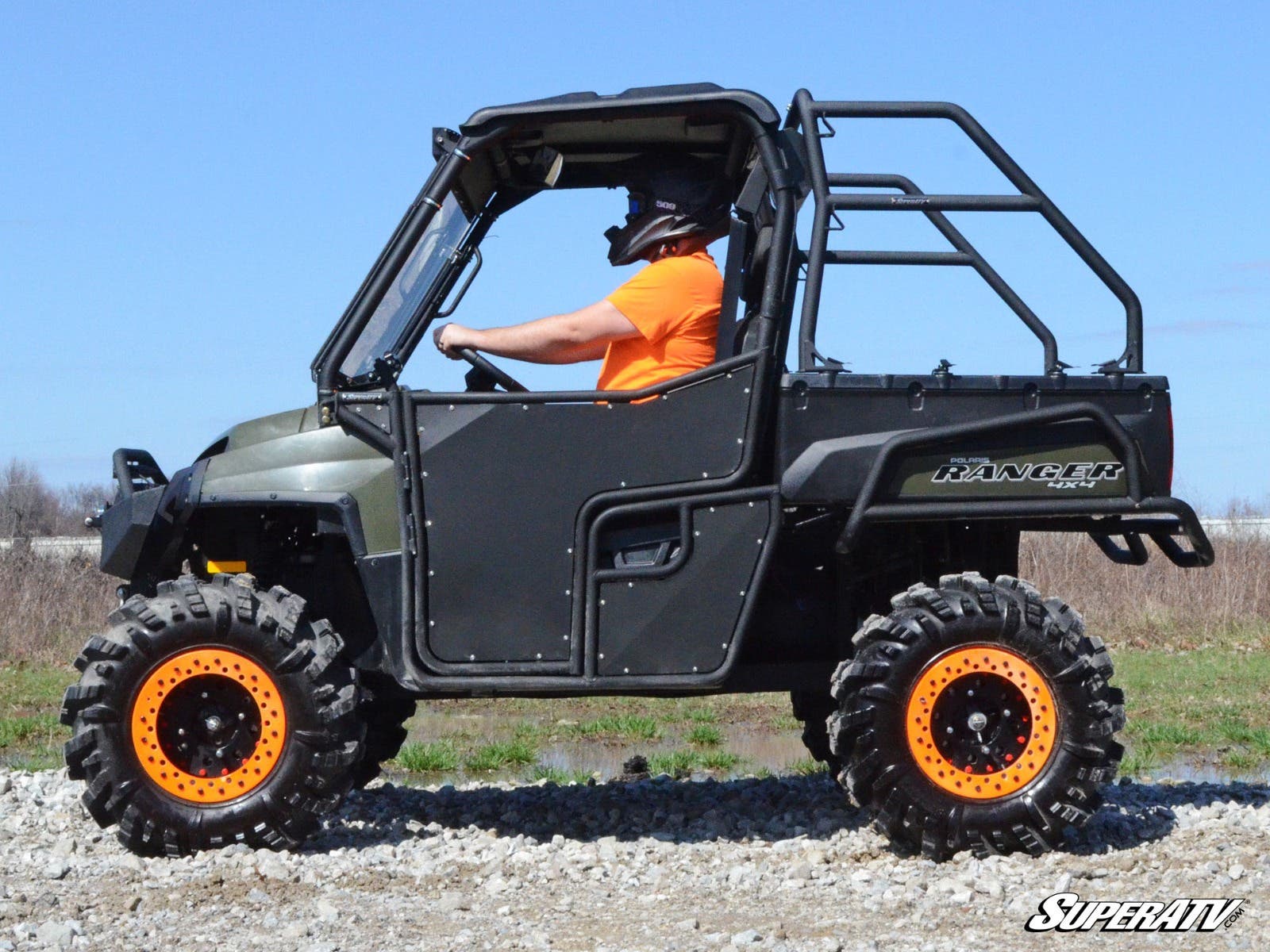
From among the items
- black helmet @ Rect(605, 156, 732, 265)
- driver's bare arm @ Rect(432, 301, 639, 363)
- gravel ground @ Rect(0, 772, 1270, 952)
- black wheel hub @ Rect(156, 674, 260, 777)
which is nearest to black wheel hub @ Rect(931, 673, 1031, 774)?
gravel ground @ Rect(0, 772, 1270, 952)

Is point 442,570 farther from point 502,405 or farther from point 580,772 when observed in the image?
point 580,772

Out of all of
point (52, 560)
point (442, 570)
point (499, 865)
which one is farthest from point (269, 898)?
point (52, 560)

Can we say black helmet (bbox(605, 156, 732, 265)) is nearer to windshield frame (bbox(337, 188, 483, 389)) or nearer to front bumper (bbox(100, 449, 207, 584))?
windshield frame (bbox(337, 188, 483, 389))

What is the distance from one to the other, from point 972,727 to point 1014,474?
0.90 m

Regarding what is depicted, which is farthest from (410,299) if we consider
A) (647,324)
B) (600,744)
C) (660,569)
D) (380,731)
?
(600,744)

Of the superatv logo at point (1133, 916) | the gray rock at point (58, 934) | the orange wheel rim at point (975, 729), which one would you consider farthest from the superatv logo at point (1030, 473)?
the gray rock at point (58, 934)

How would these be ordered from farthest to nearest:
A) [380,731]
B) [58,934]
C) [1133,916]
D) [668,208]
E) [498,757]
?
[498,757] < [380,731] < [668,208] < [1133,916] < [58,934]

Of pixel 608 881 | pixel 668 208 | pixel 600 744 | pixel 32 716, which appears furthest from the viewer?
pixel 32 716

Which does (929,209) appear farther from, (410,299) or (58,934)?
(58,934)

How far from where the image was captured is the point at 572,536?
5.55 meters

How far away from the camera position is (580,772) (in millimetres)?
8336

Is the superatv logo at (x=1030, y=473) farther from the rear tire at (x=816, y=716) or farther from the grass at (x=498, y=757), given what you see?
the grass at (x=498, y=757)

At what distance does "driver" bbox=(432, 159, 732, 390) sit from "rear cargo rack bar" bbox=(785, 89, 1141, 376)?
447mm

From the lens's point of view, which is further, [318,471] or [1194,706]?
[1194,706]
